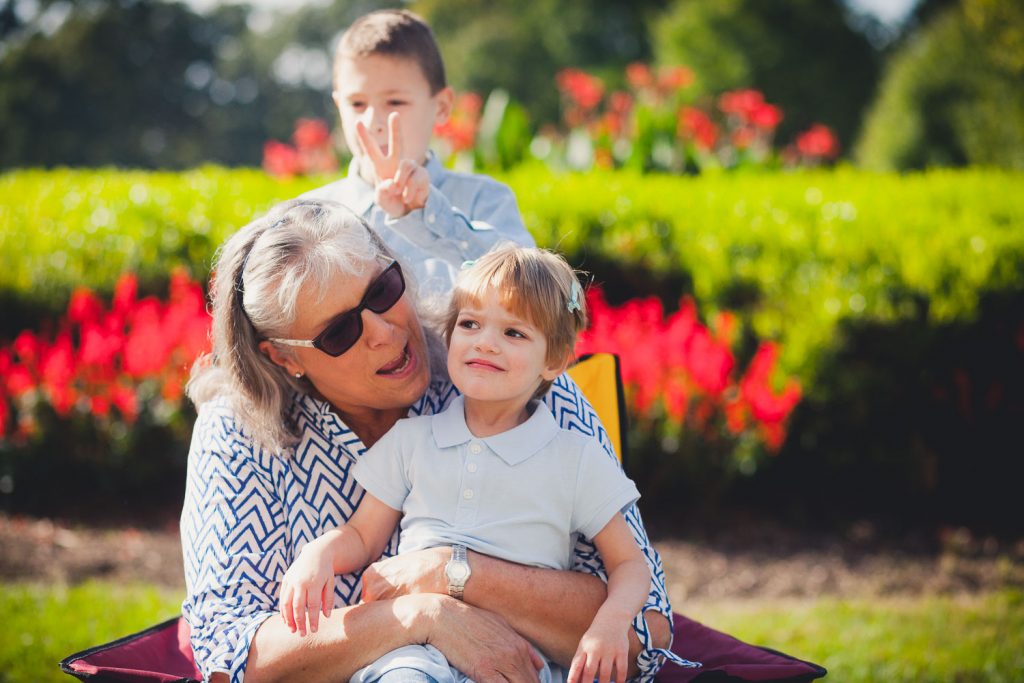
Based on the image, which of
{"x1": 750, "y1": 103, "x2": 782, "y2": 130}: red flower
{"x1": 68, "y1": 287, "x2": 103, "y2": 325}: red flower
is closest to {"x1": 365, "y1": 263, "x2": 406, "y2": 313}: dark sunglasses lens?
{"x1": 68, "y1": 287, "x2": 103, "y2": 325}: red flower

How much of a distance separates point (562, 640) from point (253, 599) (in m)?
0.71

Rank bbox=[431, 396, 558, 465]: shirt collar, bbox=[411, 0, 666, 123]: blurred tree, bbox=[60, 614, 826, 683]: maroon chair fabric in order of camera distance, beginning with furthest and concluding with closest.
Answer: bbox=[411, 0, 666, 123]: blurred tree
bbox=[431, 396, 558, 465]: shirt collar
bbox=[60, 614, 826, 683]: maroon chair fabric

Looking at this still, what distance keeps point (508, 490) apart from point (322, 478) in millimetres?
507

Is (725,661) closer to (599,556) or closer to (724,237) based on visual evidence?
(599,556)

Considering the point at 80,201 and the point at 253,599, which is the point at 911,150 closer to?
the point at 80,201

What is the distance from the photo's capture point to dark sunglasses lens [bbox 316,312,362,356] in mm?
2416

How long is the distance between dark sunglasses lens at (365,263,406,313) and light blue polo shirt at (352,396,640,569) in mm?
359

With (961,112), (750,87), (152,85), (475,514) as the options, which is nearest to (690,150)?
(475,514)

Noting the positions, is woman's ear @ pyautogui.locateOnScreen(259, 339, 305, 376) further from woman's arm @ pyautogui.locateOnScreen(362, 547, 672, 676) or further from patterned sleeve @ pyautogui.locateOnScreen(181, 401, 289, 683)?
woman's arm @ pyautogui.locateOnScreen(362, 547, 672, 676)

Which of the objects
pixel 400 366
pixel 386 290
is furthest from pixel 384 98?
pixel 400 366

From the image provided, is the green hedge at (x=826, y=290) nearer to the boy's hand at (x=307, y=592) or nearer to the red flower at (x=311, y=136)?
the red flower at (x=311, y=136)

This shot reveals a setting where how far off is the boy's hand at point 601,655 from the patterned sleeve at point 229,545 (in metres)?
0.71

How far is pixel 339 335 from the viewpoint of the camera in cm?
242

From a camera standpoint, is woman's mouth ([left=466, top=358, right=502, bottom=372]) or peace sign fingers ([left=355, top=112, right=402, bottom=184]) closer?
woman's mouth ([left=466, top=358, right=502, bottom=372])
